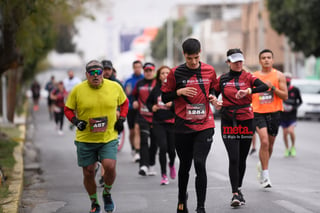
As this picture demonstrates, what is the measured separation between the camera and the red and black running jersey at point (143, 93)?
12.8 metres

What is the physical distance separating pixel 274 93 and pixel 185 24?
93.7 meters

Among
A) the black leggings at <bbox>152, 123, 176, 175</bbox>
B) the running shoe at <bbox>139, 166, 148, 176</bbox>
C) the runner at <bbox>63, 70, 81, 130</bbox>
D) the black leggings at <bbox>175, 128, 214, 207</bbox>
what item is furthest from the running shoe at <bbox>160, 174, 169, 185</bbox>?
the runner at <bbox>63, 70, 81, 130</bbox>

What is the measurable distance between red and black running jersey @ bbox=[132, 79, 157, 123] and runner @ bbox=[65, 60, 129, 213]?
174 inches

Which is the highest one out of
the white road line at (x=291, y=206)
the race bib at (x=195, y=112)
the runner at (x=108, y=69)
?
the runner at (x=108, y=69)

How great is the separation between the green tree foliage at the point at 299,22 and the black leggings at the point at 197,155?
95.5ft

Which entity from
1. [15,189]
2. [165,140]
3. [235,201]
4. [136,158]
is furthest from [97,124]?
[136,158]

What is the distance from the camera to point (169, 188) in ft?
35.4

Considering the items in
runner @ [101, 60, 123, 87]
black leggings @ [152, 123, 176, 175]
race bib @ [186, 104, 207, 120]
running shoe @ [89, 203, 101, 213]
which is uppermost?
runner @ [101, 60, 123, 87]

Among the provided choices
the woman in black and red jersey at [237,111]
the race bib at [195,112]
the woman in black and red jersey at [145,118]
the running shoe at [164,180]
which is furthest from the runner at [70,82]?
the race bib at [195,112]

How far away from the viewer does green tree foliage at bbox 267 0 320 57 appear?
3631 cm

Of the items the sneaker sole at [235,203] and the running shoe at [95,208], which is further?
the sneaker sole at [235,203]

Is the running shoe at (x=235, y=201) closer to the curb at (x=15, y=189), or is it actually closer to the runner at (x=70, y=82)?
the curb at (x=15, y=189)

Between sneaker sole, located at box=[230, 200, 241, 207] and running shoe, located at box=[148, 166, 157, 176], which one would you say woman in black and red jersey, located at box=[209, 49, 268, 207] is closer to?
sneaker sole, located at box=[230, 200, 241, 207]

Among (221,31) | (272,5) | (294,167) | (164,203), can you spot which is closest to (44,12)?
(294,167)
